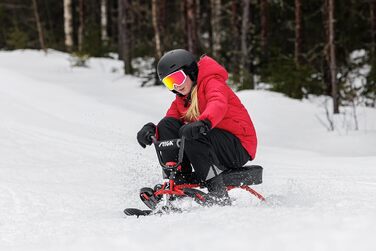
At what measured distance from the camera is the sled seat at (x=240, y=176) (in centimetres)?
409

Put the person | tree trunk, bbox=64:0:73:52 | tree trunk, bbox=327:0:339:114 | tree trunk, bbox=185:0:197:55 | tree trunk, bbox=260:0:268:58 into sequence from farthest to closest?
tree trunk, bbox=64:0:73:52
tree trunk, bbox=260:0:268:58
tree trunk, bbox=185:0:197:55
tree trunk, bbox=327:0:339:114
the person

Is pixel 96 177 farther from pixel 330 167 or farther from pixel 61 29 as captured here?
pixel 61 29

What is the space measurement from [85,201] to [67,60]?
1381 centimetres

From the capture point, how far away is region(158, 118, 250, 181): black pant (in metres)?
3.94

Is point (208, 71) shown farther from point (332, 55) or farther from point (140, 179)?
point (332, 55)

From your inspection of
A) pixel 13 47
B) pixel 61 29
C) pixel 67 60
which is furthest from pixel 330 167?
pixel 61 29

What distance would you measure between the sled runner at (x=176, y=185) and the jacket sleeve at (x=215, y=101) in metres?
0.26

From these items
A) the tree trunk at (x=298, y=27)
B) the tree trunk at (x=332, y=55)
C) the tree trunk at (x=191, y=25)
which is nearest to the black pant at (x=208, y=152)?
the tree trunk at (x=332, y=55)

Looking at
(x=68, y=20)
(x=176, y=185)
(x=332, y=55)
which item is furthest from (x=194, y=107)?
(x=68, y=20)

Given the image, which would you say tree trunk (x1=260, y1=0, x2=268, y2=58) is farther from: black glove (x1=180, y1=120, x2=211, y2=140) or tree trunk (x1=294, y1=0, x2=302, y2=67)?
black glove (x1=180, y1=120, x2=211, y2=140)

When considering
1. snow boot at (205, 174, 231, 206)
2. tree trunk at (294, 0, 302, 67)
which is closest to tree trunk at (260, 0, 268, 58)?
tree trunk at (294, 0, 302, 67)

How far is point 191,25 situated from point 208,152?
10041 mm

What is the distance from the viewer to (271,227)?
278cm

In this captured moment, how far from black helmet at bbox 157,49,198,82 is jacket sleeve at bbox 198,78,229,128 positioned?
0.16 metres
